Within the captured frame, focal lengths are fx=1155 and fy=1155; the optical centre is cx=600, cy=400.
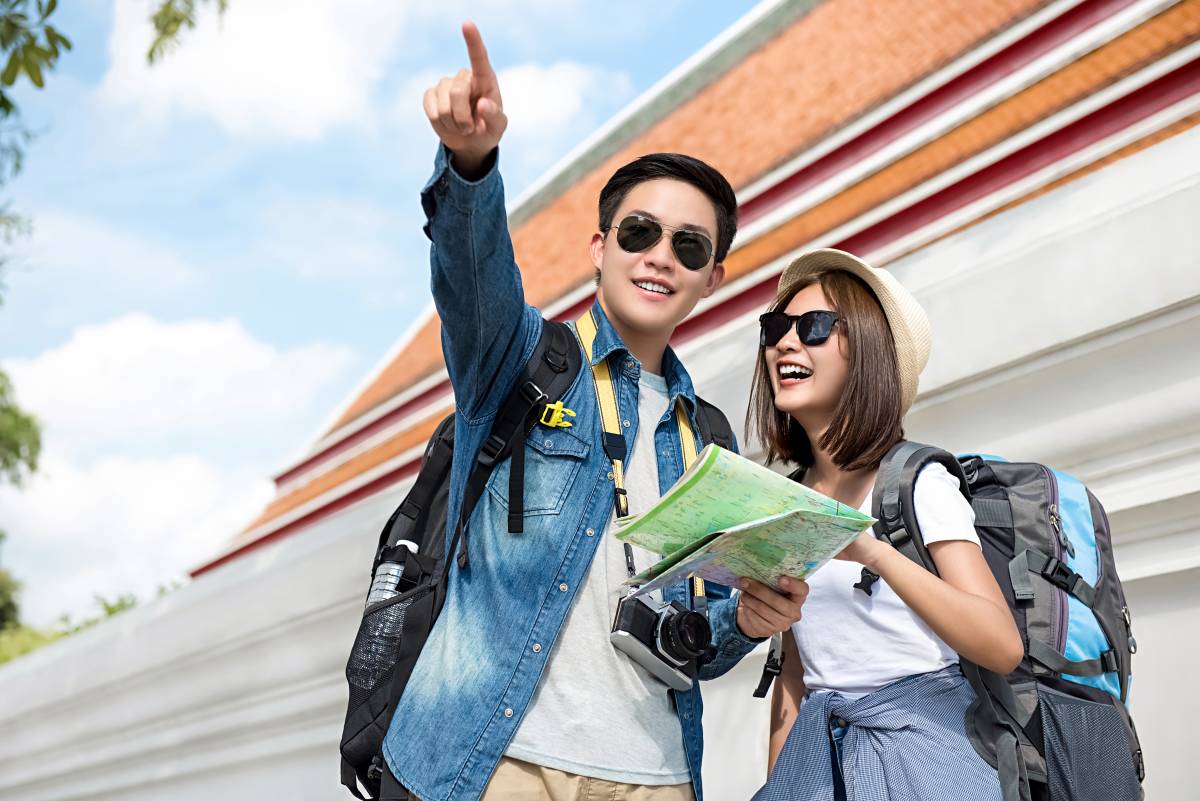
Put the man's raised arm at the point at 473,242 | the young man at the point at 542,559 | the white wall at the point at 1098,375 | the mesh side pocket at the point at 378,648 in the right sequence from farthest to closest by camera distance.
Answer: the white wall at the point at 1098,375, the mesh side pocket at the point at 378,648, the young man at the point at 542,559, the man's raised arm at the point at 473,242

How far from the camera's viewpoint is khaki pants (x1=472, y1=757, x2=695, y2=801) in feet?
5.57

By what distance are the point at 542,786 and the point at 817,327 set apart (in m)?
0.88

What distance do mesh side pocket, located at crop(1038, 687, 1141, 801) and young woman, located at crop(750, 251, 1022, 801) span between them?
0.38 feet

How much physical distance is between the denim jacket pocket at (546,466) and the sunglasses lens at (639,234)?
0.35m

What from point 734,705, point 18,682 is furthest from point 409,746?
point 18,682

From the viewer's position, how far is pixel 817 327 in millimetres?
1986

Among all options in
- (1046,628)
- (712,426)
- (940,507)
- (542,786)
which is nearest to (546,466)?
(712,426)

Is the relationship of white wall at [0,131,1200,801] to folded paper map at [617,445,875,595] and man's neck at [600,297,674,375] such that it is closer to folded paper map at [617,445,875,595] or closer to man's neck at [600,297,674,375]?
man's neck at [600,297,674,375]

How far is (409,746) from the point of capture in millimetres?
1763

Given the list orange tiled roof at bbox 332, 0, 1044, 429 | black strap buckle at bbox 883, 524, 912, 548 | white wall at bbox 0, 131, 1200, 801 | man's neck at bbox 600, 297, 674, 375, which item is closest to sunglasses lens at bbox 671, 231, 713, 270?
man's neck at bbox 600, 297, 674, 375

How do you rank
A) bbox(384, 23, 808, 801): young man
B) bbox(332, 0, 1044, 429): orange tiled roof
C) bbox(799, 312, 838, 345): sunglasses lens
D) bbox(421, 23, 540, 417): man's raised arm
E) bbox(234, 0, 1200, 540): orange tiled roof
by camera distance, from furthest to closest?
bbox(332, 0, 1044, 429): orange tiled roof
bbox(234, 0, 1200, 540): orange tiled roof
bbox(799, 312, 838, 345): sunglasses lens
bbox(384, 23, 808, 801): young man
bbox(421, 23, 540, 417): man's raised arm

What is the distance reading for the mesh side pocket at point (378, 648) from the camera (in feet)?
6.16

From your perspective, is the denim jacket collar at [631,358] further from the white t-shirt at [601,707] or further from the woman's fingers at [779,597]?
the woman's fingers at [779,597]

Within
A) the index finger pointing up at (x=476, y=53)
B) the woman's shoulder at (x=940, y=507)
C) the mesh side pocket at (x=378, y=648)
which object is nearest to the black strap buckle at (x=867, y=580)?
the woman's shoulder at (x=940, y=507)
